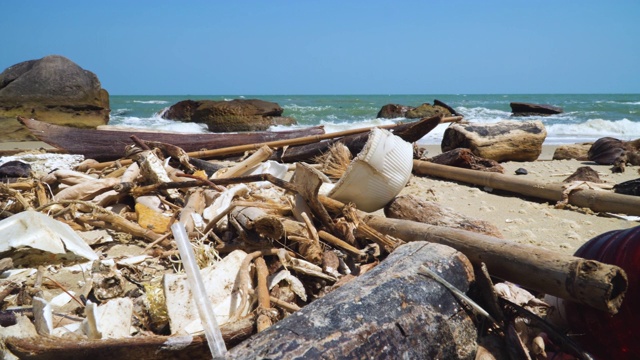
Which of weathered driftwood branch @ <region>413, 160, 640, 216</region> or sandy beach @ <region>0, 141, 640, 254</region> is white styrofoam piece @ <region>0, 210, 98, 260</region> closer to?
sandy beach @ <region>0, 141, 640, 254</region>

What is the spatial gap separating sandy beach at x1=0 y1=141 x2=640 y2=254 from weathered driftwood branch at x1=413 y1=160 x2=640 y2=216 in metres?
0.08

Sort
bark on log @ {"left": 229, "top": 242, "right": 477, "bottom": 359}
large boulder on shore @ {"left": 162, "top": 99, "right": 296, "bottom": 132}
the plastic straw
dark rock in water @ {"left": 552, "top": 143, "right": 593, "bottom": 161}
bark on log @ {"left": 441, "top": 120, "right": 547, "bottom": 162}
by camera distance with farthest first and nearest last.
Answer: large boulder on shore @ {"left": 162, "top": 99, "right": 296, "bottom": 132}, dark rock in water @ {"left": 552, "top": 143, "right": 593, "bottom": 161}, bark on log @ {"left": 441, "top": 120, "right": 547, "bottom": 162}, the plastic straw, bark on log @ {"left": 229, "top": 242, "right": 477, "bottom": 359}

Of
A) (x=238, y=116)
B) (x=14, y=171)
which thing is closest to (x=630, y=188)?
(x=14, y=171)

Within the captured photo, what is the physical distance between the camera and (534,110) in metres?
26.9

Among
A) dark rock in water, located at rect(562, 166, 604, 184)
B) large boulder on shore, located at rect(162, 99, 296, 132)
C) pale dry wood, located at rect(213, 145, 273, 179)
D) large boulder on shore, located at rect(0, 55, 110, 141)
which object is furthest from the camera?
large boulder on shore, located at rect(162, 99, 296, 132)

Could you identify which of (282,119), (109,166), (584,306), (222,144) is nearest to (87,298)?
(584,306)

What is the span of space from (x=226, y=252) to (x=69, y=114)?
12.7m

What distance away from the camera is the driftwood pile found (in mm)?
1819

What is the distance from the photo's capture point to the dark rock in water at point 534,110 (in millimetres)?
26141

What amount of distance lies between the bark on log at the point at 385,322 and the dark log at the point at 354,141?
4.68m

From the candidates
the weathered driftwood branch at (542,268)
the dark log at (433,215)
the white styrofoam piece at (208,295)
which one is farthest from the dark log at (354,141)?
the white styrofoam piece at (208,295)

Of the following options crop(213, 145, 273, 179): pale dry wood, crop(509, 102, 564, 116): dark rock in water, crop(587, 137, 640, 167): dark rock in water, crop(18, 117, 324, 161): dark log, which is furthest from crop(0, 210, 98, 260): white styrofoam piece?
crop(509, 102, 564, 116): dark rock in water

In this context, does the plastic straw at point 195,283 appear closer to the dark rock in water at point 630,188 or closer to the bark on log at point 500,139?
the dark rock in water at point 630,188

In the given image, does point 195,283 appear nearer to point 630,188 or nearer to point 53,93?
point 630,188
